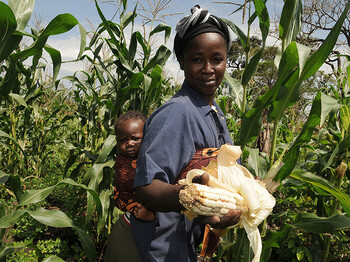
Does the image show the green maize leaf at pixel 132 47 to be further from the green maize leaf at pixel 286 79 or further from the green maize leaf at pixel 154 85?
the green maize leaf at pixel 286 79

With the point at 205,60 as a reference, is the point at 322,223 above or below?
below

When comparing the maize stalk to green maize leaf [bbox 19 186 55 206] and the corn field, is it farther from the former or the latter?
green maize leaf [bbox 19 186 55 206]

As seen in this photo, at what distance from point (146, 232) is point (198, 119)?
0.56 metres

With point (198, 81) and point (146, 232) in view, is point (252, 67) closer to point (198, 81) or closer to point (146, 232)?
point (198, 81)

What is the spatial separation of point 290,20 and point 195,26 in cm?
66

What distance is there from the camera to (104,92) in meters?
3.52

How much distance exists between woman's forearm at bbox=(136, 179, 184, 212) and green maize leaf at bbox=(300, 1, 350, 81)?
898mm

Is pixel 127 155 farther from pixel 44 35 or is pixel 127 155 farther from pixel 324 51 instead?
pixel 324 51

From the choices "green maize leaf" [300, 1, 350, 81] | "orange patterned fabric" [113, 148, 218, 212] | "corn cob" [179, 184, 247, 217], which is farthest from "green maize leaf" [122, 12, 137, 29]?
"corn cob" [179, 184, 247, 217]

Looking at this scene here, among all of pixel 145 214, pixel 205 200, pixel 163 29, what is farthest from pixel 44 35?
pixel 163 29

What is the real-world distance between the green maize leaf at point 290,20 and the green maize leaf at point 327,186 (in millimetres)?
716

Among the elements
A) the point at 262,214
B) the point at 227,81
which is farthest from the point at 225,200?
the point at 227,81

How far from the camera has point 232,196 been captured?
93 centimetres

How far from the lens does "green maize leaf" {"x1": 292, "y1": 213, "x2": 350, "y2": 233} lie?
5.06ft
